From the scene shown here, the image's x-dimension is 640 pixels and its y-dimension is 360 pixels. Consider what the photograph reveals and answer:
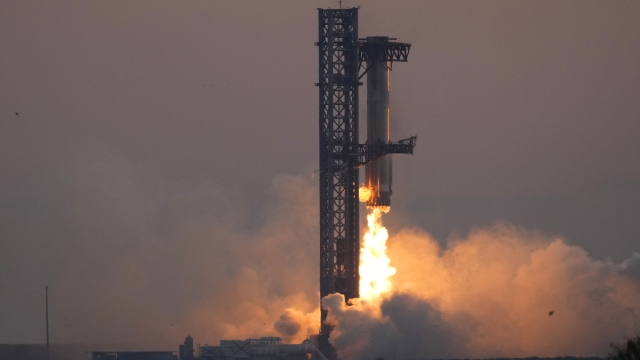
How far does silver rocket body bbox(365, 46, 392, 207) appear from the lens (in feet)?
419

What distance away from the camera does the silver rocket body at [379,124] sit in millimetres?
127688

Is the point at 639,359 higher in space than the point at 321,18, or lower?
lower

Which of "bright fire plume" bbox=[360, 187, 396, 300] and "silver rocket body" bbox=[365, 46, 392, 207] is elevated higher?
"silver rocket body" bbox=[365, 46, 392, 207]

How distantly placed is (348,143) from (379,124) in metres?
3.13

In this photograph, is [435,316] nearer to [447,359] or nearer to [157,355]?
[447,359]

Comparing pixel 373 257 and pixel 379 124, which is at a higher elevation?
pixel 379 124

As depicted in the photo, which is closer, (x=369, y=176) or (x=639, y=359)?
(x=639, y=359)

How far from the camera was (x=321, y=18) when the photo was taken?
126375 millimetres

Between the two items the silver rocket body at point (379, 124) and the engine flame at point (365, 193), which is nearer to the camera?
the silver rocket body at point (379, 124)

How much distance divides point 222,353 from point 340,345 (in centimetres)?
850

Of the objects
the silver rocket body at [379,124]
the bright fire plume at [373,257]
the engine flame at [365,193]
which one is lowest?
the bright fire plume at [373,257]

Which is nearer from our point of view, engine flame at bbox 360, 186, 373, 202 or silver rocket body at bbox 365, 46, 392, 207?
silver rocket body at bbox 365, 46, 392, 207

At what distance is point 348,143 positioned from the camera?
126125mm

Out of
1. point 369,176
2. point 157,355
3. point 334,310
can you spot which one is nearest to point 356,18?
point 369,176
